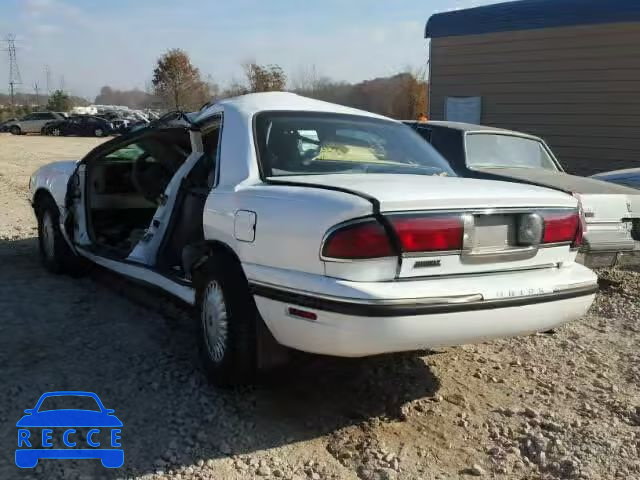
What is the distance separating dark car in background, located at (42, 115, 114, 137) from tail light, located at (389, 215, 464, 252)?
39.7 m

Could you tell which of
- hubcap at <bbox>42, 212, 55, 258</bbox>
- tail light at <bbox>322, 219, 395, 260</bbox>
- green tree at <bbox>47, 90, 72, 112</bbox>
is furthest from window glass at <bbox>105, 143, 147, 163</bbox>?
green tree at <bbox>47, 90, 72, 112</bbox>

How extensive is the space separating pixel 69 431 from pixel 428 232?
6.29 feet

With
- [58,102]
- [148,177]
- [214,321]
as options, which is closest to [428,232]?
[214,321]

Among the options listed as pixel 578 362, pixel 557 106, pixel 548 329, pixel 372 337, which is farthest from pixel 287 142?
pixel 557 106

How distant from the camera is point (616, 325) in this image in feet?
16.9

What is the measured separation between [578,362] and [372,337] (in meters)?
2.03

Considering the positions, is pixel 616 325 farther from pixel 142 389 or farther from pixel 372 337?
pixel 142 389

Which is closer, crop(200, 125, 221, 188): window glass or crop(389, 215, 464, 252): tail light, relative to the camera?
crop(389, 215, 464, 252): tail light

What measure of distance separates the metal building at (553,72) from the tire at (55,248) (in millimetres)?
10153

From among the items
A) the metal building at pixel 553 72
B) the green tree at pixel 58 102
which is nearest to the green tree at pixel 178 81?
the green tree at pixel 58 102

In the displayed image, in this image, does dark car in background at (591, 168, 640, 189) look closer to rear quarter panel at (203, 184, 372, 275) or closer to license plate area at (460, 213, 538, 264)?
license plate area at (460, 213, 538, 264)

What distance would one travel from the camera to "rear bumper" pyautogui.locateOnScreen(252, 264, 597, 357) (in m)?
2.93

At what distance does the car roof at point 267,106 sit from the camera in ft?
13.6

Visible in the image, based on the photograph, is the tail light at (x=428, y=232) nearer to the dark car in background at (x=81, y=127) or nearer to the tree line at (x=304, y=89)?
the tree line at (x=304, y=89)
